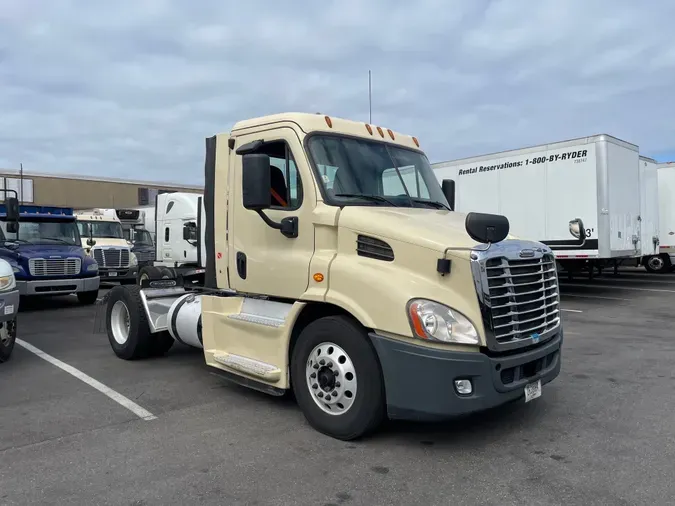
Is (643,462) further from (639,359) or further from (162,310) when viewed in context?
(162,310)

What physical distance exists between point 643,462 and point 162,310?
17.5 feet

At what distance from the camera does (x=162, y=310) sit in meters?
7.12

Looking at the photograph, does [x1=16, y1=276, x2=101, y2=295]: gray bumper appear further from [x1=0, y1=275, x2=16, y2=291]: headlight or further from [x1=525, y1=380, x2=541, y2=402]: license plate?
[x1=525, y1=380, x2=541, y2=402]: license plate

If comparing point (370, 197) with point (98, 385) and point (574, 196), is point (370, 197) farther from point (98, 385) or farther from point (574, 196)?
point (574, 196)

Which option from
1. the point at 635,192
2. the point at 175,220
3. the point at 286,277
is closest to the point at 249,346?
the point at 286,277

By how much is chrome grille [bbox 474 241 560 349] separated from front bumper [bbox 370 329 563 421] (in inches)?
8.7

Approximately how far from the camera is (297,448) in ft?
14.4

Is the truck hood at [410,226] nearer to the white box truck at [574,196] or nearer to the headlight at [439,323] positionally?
the headlight at [439,323]

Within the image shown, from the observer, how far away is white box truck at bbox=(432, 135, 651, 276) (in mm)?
12836

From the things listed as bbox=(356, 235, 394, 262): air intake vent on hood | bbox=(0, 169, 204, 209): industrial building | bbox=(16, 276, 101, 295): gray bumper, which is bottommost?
bbox=(16, 276, 101, 295): gray bumper

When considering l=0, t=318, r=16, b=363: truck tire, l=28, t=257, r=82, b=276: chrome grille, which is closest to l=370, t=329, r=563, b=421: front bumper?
l=0, t=318, r=16, b=363: truck tire

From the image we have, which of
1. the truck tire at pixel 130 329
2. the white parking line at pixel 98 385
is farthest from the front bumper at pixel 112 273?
the truck tire at pixel 130 329

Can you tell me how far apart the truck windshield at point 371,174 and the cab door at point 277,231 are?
0.19 m

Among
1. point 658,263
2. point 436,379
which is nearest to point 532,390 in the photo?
point 436,379
